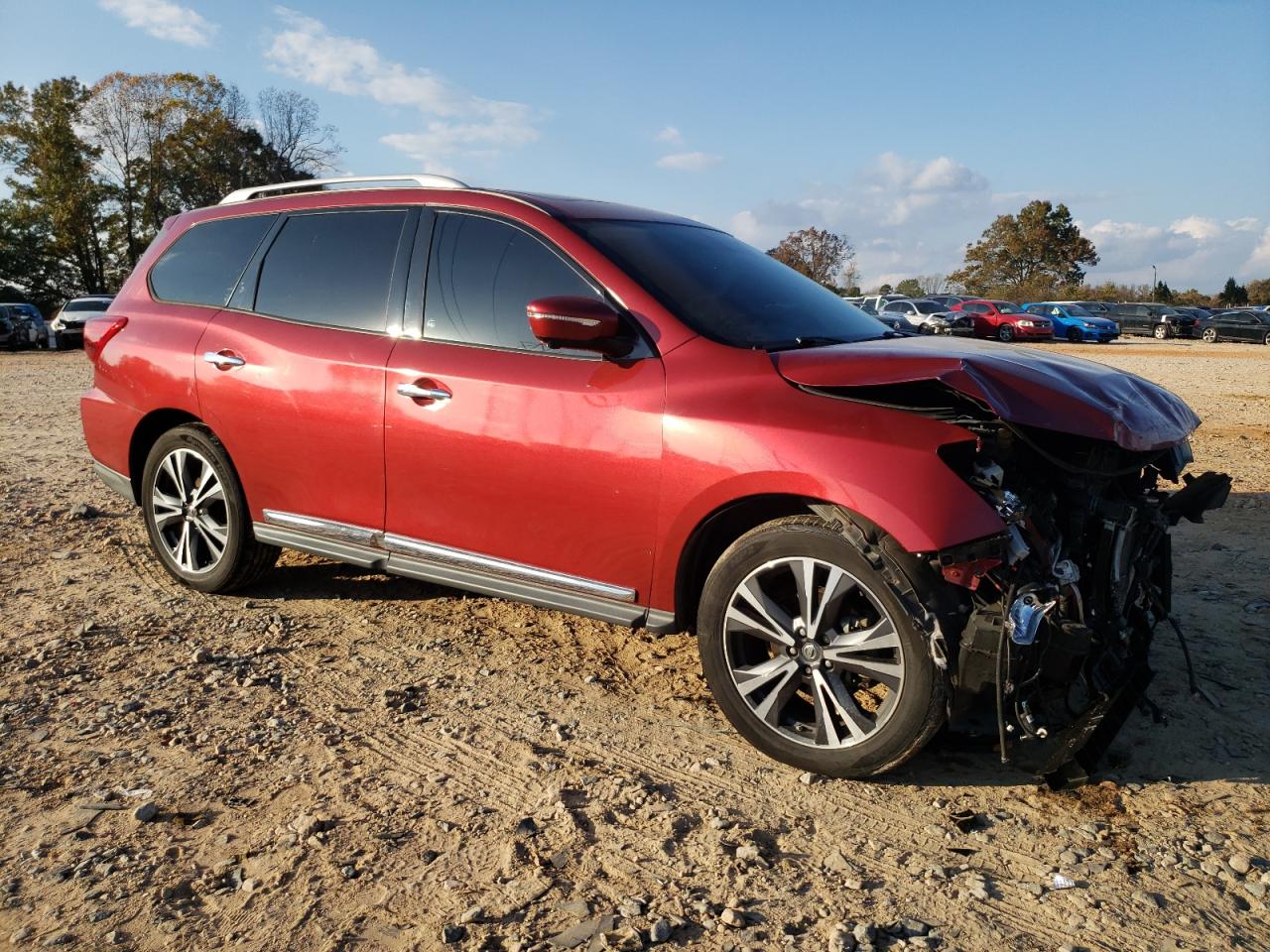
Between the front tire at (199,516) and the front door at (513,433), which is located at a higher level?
the front door at (513,433)

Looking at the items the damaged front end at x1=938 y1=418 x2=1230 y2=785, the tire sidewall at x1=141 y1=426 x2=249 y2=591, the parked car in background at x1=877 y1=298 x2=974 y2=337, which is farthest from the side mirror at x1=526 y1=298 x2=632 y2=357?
the parked car in background at x1=877 y1=298 x2=974 y2=337

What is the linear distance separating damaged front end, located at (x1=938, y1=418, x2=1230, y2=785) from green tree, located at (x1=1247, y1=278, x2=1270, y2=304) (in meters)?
81.8

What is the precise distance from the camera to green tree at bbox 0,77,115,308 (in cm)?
4622

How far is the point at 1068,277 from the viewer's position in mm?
70125

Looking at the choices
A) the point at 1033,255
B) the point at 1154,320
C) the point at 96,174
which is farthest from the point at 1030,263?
the point at 96,174

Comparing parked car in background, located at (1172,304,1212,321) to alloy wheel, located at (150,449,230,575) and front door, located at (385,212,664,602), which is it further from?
alloy wheel, located at (150,449,230,575)

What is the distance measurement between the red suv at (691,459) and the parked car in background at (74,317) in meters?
28.9

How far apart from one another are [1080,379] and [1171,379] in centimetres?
1583

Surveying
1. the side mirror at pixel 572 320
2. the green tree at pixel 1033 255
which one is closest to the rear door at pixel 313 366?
the side mirror at pixel 572 320

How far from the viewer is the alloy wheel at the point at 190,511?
15.8 feet

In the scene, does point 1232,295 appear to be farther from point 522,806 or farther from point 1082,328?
point 522,806

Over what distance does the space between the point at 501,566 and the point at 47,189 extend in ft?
173

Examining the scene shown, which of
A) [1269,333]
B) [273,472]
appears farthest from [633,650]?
[1269,333]

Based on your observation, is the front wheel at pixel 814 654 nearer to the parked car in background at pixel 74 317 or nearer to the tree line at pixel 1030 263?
the parked car in background at pixel 74 317
